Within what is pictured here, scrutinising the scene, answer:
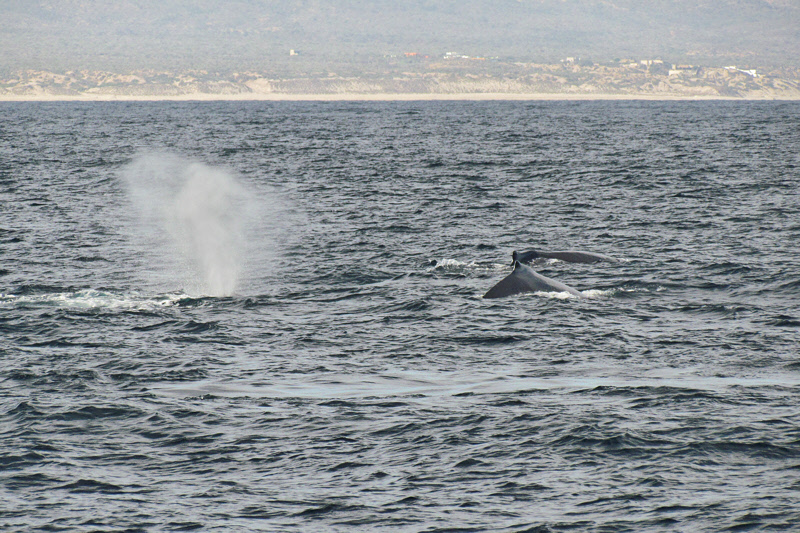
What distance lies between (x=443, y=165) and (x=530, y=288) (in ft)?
136

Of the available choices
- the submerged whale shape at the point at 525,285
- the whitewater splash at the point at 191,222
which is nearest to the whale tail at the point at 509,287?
the submerged whale shape at the point at 525,285

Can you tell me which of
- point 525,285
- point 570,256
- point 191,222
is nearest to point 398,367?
point 525,285

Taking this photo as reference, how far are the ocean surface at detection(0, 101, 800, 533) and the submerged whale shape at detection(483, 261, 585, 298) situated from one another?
1.70ft

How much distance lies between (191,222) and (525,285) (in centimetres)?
2248

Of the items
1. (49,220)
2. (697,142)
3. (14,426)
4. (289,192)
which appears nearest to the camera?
(14,426)

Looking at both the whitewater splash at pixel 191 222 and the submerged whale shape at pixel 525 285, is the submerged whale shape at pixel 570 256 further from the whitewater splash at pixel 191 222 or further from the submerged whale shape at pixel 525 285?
the whitewater splash at pixel 191 222

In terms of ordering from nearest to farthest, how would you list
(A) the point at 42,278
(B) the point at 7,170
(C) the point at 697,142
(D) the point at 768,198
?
(A) the point at 42,278 < (D) the point at 768,198 < (B) the point at 7,170 < (C) the point at 697,142

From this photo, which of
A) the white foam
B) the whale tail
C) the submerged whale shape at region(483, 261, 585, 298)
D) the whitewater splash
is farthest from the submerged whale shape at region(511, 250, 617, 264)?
the white foam

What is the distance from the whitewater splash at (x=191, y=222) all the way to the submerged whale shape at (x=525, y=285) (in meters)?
7.49

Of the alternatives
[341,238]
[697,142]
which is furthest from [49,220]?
[697,142]

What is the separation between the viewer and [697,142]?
90.1 m

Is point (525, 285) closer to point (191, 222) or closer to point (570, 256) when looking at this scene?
point (570, 256)

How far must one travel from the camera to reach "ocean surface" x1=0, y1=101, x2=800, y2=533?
1395cm

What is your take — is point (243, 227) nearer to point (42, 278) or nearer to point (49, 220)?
point (49, 220)
